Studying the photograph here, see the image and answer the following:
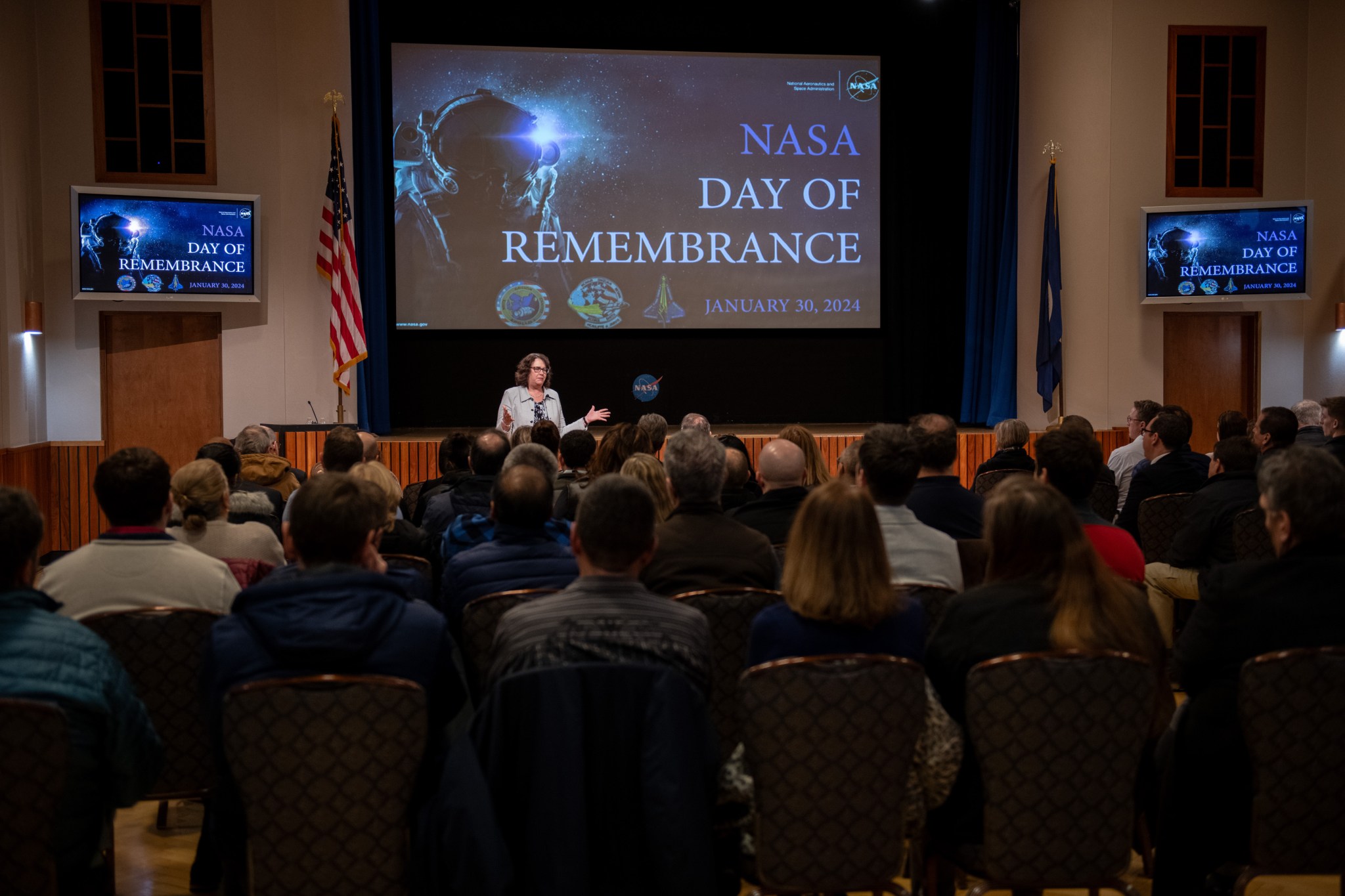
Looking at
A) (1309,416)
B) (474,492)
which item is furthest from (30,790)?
(1309,416)

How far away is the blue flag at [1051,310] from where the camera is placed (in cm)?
993

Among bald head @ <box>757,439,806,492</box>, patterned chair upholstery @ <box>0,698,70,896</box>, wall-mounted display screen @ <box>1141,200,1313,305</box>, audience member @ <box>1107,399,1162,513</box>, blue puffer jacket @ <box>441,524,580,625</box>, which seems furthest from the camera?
wall-mounted display screen @ <box>1141,200,1313,305</box>

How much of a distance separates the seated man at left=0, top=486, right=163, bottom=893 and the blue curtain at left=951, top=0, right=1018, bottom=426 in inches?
357

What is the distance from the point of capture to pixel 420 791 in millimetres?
2455

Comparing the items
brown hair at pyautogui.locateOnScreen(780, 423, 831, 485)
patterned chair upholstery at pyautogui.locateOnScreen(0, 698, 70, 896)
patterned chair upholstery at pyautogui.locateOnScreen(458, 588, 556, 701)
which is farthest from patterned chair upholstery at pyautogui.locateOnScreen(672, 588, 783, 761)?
brown hair at pyautogui.locateOnScreen(780, 423, 831, 485)

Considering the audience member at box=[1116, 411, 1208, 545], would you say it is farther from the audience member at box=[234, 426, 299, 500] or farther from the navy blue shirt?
the audience member at box=[234, 426, 299, 500]

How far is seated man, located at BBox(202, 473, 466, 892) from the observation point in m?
2.29

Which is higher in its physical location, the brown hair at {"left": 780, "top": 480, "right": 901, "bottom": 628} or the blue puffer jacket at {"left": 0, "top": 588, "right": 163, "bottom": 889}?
the brown hair at {"left": 780, "top": 480, "right": 901, "bottom": 628}

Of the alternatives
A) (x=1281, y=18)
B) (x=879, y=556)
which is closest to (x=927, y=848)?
(x=879, y=556)

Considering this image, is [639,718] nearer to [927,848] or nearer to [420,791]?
[420,791]

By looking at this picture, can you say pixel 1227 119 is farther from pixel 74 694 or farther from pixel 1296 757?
pixel 74 694

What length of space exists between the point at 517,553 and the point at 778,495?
3.37 ft

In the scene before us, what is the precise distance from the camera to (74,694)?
2.25 meters

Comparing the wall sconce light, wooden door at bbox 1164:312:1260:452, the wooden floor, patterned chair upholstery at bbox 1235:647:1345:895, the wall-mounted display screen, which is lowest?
the wooden floor
